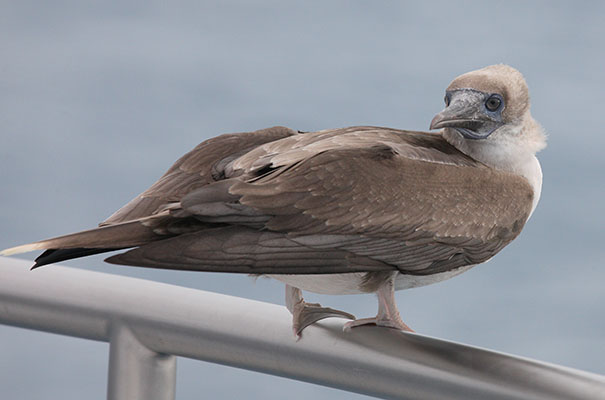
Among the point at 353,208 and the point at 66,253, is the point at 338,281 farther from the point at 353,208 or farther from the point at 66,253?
the point at 66,253

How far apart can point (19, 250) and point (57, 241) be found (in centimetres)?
6

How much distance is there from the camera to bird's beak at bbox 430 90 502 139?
145 cm

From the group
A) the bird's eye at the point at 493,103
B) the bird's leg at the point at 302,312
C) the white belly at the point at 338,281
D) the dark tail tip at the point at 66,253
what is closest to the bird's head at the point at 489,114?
the bird's eye at the point at 493,103

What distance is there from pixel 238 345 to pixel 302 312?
108 millimetres

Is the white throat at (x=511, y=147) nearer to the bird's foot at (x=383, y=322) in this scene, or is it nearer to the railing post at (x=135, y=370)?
the bird's foot at (x=383, y=322)

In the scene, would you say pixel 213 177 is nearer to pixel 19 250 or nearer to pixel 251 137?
pixel 251 137

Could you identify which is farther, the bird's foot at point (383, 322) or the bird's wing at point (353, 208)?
the bird's foot at point (383, 322)

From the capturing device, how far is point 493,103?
1545 mm

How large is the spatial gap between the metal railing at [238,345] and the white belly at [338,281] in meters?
0.06

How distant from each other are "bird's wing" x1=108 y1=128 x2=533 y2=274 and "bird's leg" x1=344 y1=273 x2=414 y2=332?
7cm

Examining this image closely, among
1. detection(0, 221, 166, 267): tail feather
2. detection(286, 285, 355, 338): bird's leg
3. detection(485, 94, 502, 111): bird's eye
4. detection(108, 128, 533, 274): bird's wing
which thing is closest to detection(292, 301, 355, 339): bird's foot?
detection(286, 285, 355, 338): bird's leg

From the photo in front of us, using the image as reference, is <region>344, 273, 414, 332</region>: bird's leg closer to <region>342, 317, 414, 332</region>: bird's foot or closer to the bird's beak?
<region>342, 317, 414, 332</region>: bird's foot


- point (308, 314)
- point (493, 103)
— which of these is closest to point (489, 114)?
point (493, 103)

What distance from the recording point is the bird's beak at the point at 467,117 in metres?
1.45
